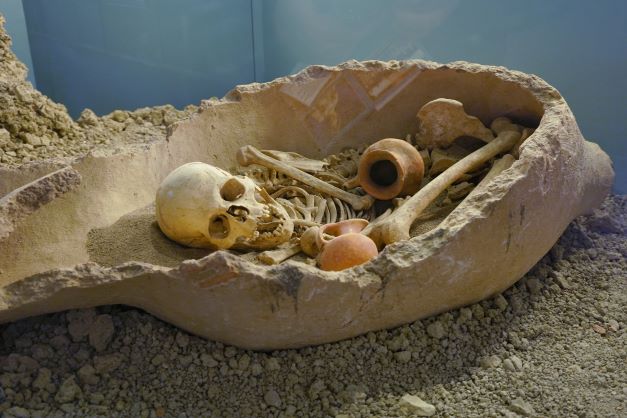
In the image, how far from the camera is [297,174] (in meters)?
3.64

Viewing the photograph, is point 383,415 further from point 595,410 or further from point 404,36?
point 404,36

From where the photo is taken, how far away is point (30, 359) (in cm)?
248

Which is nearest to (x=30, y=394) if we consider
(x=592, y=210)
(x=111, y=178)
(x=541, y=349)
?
(x=111, y=178)

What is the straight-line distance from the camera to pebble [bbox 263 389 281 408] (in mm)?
2445

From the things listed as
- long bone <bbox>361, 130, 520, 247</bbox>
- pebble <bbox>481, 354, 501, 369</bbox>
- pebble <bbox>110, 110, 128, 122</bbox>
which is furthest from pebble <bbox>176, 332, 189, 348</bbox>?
pebble <bbox>110, 110, 128, 122</bbox>

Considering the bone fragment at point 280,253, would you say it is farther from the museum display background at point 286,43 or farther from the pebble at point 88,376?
the museum display background at point 286,43

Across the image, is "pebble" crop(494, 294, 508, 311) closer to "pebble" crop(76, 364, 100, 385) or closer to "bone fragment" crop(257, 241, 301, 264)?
"bone fragment" crop(257, 241, 301, 264)

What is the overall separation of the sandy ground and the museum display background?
81.0 inches

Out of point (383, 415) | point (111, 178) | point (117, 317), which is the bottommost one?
point (383, 415)

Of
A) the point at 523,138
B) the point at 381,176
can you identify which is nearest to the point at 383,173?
the point at 381,176

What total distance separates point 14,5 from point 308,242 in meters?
3.26

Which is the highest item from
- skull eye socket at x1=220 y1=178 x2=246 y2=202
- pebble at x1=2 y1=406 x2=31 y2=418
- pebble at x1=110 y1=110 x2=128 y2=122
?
skull eye socket at x1=220 y1=178 x2=246 y2=202

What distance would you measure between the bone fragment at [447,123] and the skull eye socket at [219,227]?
4.77ft

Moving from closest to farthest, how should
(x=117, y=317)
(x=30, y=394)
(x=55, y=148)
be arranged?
(x=30, y=394)
(x=117, y=317)
(x=55, y=148)
